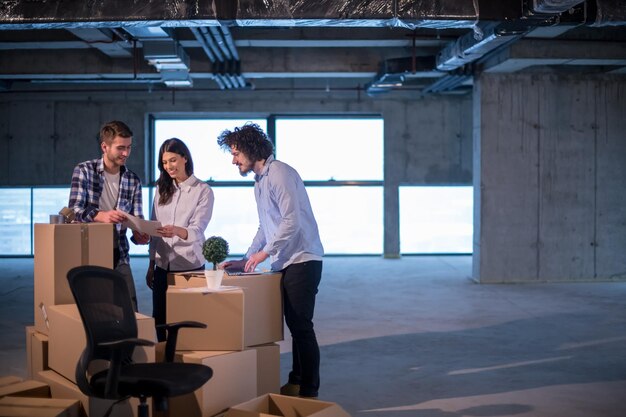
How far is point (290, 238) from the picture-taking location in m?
4.02

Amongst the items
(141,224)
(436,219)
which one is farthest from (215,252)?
(436,219)

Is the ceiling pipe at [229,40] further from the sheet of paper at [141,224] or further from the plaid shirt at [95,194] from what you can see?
the sheet of paper at [141,224]

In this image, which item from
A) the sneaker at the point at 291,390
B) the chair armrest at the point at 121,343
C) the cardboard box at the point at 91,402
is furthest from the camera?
the sneaker at the point at 291,390

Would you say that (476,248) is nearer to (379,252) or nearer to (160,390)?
(379,252)

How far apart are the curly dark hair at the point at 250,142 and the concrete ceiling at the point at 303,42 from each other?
114 centimetres

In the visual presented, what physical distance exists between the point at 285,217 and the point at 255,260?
272 millimetres

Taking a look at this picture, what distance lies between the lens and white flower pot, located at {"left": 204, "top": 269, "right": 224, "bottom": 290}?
3.70m

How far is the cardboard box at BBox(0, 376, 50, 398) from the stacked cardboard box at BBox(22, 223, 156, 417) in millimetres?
35

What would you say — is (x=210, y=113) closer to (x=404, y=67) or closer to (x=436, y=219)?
(x=436, y=219)

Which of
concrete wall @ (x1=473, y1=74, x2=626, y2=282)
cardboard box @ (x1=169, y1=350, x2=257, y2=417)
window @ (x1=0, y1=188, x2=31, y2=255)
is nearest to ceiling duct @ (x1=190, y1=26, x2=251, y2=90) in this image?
concrete wall @ (x1=473, y1=74, x2=626, y2=282)

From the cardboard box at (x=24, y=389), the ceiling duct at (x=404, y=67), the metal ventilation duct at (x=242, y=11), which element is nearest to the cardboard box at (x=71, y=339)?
the cardboard box at (x=24, y=389)

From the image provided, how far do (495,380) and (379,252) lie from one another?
27.5 ft

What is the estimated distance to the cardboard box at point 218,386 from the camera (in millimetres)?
3504

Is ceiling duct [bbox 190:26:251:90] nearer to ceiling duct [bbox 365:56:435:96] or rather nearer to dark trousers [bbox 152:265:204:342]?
ceiling duct [bbox 365:56:435:96]
